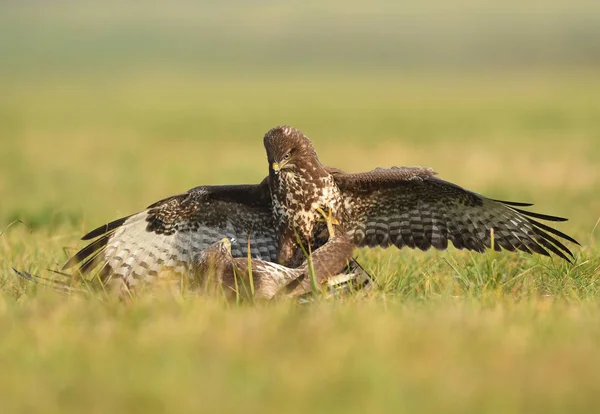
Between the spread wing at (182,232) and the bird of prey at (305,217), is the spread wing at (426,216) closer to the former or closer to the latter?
the bird of prey at (305,217)

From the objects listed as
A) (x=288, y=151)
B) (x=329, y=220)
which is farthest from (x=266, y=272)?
(x=288, y=151)

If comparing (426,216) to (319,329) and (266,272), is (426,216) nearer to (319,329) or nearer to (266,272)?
Answer: (266,272)

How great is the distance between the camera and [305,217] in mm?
5930

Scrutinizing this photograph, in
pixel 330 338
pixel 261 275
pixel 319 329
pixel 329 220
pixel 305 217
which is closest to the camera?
pixel 330 338

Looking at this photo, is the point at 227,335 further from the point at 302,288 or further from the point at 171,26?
the point at 171,26

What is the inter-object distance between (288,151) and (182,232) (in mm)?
847

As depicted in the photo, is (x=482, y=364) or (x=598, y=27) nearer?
(x=482, y=364)

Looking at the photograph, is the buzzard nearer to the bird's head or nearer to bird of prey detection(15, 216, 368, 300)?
bird of prey detection(15, 216, 368, 300)

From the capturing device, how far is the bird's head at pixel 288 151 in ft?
19.3

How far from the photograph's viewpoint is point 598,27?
10719 cm

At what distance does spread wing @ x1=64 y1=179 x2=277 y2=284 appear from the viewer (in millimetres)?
5922

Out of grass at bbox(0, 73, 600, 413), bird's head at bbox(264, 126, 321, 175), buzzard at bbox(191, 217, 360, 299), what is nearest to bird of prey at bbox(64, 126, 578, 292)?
bird's head at bbox(264, 126, 321, 175)

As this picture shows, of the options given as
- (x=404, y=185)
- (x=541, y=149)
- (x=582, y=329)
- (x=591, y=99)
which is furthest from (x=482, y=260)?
(x=591, y=99)

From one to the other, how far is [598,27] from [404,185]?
107771mm
